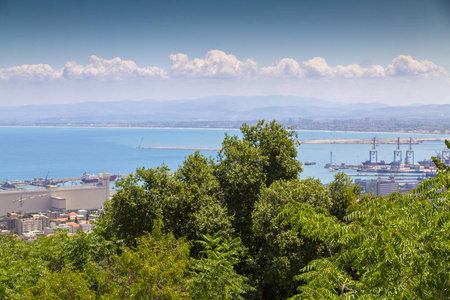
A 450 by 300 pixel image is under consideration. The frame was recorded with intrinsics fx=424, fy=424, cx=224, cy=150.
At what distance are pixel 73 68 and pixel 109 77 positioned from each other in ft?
57.9

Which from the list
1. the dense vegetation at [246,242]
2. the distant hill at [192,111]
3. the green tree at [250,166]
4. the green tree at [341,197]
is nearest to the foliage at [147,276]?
the dense vegetation at [246,242]

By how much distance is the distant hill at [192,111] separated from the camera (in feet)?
404

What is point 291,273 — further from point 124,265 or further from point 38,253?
point 38,253

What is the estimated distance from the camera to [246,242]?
932cm

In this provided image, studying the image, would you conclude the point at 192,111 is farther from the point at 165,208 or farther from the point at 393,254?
the point at 393,254

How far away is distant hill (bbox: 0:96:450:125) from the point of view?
123 meters

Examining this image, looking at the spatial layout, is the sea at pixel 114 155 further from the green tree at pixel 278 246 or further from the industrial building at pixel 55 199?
the green tree at pixel 278 246

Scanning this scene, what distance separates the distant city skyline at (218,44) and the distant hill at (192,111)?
1389 centimetres

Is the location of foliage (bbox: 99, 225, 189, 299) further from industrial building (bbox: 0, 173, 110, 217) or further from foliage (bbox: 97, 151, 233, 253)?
industrial building (bbox: 0, 173, 110, 217)

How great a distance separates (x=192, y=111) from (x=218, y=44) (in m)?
64.9

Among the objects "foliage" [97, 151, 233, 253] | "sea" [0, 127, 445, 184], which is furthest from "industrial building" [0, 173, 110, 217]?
"foliage" [97, 151, 233, 253]

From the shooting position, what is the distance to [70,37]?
261 feet

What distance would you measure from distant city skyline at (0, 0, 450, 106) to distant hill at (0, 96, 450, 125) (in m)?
13.9

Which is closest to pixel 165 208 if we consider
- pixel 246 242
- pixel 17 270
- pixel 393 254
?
pixel 246 242
